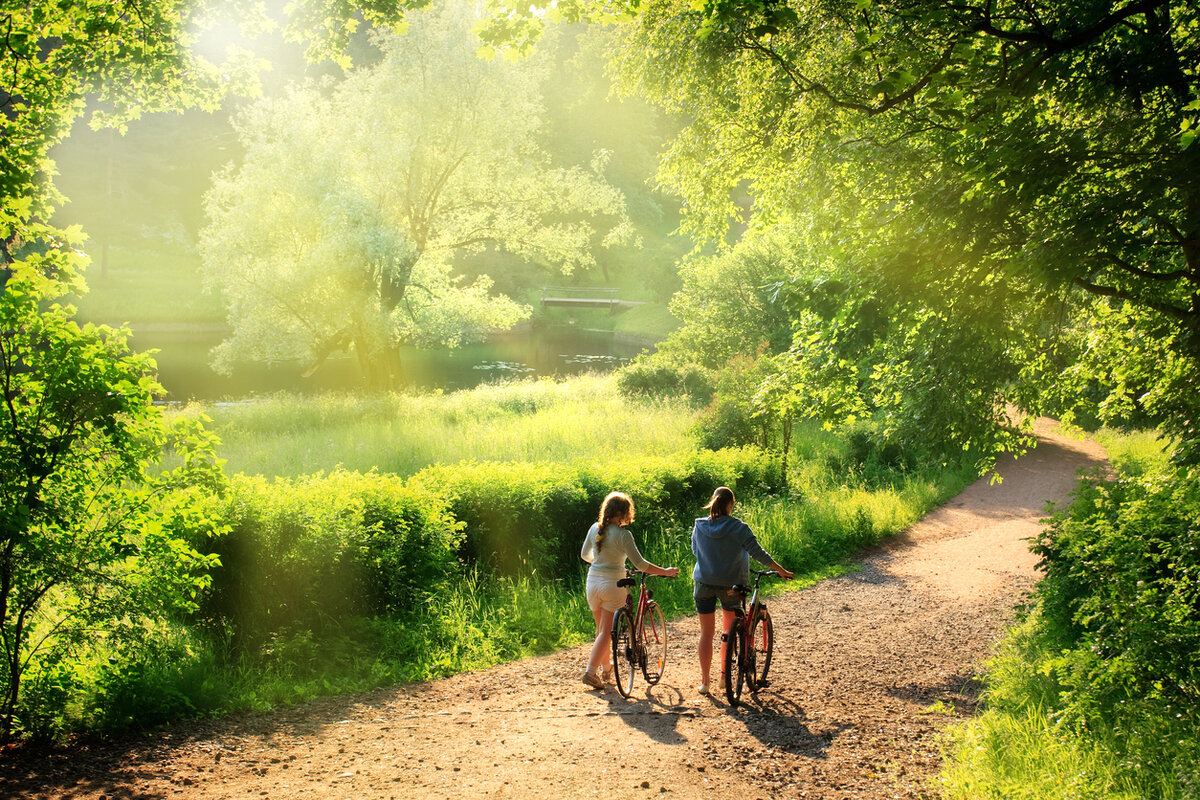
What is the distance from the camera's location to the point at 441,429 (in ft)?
65.2

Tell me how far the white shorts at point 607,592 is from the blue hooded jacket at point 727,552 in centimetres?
67

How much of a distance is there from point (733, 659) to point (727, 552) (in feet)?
2.95

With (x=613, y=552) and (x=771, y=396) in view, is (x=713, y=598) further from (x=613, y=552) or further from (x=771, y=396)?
(x=771, y=396)

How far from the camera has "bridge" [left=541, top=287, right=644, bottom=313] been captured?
66.7m

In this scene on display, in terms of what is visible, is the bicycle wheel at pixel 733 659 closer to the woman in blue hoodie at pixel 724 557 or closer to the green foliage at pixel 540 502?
the woman in blue hoodie at pixel 724 557

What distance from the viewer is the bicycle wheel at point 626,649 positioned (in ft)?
20.5

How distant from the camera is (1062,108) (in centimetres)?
770

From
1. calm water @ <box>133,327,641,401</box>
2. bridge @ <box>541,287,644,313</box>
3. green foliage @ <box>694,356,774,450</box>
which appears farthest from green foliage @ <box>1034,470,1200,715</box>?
bridge @ <box>541,287,644,313</box>

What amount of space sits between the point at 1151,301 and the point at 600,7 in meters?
6.02

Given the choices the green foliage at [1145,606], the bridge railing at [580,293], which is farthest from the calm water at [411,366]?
the green foliage at [1145,606]

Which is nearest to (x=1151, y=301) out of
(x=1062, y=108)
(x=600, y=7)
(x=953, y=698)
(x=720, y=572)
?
(x=1062, y=108)

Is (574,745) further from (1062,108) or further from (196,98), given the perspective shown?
(196,98)

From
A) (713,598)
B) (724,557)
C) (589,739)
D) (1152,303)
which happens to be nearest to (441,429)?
(713,598)

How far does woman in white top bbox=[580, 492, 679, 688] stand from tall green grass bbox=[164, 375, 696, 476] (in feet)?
19.7
